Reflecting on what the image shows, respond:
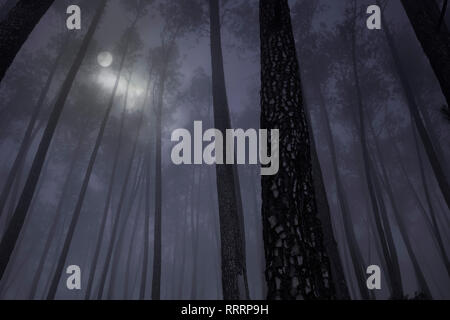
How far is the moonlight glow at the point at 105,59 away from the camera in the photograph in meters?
16.0

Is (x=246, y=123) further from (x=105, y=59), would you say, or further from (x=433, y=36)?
(x=433, y=36)

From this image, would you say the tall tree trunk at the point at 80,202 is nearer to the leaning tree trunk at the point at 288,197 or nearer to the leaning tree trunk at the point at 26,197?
the leaning tree trunk at the point at 26,197

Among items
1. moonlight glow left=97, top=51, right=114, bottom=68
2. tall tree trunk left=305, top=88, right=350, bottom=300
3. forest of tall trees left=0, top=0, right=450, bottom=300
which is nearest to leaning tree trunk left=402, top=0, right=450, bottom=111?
forest of tall trees left=0, top=0, right=450, bottom=300

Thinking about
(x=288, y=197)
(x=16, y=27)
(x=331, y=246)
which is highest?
(x=16, y=27)

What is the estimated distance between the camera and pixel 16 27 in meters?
4.25

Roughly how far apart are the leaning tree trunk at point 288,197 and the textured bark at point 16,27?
12.4 ft

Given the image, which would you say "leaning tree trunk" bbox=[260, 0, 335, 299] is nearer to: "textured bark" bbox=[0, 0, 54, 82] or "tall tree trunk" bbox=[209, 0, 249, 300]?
"tall tree trunk" bbox=[209, 0, 249, 300]

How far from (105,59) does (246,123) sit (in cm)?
1106

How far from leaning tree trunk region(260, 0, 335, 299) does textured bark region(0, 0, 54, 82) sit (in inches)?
149

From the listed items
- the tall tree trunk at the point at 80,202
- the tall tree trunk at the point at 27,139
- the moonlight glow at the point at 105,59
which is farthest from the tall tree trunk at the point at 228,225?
the tall tree trunk at the point at 27,139

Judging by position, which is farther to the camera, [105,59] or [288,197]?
[105,59]

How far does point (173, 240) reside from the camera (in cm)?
4203

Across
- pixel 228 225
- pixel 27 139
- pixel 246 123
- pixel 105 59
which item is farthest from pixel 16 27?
pixel 246 123

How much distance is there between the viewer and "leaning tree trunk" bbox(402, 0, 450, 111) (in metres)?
4.41
